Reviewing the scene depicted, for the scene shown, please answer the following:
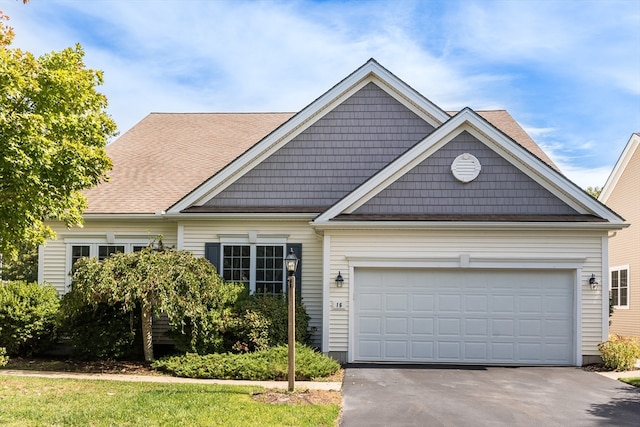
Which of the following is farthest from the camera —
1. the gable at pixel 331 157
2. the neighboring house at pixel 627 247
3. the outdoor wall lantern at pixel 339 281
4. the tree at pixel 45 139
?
the neighboring house at pixel 627 247

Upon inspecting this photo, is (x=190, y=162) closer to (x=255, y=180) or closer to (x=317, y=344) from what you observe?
(x=255, y=180)

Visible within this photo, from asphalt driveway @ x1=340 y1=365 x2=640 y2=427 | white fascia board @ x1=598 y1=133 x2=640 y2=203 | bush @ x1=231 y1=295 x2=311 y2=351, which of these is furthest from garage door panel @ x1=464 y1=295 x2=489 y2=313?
white fascia board @ x1=598 y1=133 x2=640 y2=203

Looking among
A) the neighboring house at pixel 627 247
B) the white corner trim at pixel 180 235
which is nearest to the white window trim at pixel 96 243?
the white corner trim at pixel 180 235

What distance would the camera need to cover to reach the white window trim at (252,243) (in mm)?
14680

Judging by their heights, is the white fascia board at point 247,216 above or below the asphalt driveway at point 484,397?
above

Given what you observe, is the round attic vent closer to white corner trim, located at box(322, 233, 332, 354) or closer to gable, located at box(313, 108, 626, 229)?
gable, located at box(313, 108, 626, 229)

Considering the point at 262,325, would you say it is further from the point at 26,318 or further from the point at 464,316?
the point at 26,318

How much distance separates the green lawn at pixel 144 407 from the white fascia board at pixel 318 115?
18.6 ft

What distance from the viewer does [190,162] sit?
17.6 metres

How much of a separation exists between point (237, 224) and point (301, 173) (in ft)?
6.96

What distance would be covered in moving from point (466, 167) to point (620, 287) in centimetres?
1025

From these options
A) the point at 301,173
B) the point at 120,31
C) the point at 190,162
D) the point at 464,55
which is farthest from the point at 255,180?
the point at 464,55

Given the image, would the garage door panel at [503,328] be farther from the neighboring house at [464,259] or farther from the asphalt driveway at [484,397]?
the asphalt driveway at [484,397]

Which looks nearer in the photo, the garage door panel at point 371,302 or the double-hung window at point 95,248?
the garage door panel at point 371,302
